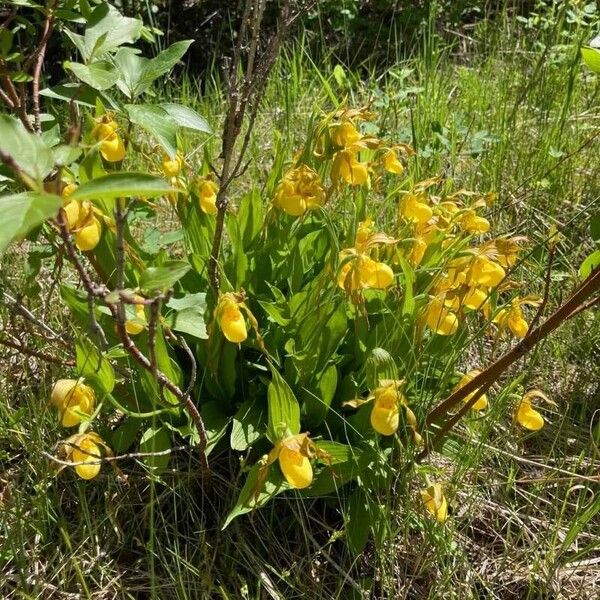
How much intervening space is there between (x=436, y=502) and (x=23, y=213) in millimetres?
876

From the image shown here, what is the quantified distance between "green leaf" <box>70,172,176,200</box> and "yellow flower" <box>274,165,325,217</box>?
0.73 m

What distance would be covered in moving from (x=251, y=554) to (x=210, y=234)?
2.01ft

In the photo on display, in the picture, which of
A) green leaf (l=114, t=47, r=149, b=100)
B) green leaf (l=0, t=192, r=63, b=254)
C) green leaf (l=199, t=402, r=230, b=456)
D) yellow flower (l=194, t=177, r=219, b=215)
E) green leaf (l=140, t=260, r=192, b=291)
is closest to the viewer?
green leaf (l=0, t=192, r=63, b=254)

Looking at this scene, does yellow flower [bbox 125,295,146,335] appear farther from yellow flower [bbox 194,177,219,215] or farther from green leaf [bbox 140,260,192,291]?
yellow flower [bbox 194,177,219,215]

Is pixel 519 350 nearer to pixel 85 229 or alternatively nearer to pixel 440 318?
pixel 440 318

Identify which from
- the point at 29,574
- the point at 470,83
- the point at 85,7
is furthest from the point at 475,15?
the point at 29,574

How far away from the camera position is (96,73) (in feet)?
3.36

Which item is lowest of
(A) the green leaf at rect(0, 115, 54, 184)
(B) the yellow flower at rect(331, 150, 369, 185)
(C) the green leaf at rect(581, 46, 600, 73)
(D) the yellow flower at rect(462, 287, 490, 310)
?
(D) the yellow flower at rect(462, 287, 490, 310)

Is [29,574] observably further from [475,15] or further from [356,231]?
[475,15]

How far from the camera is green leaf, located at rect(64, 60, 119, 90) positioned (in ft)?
3.30

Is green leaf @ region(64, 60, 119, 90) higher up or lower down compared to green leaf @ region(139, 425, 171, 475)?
higher up

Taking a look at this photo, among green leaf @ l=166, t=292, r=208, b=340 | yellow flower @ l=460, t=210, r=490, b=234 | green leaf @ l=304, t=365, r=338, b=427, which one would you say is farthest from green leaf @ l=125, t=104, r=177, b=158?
yellow flower @ l=460, t=210, r=490, b=234

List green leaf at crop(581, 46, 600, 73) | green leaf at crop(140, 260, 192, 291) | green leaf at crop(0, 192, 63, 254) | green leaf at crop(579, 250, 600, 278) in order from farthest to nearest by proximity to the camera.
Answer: green leaf at crop(579, 250, 600, 278), green leaf at crop(581, 46, 600, 73), green leaf at crop(140, 260, 192, 291), green leaf at crop(0, 192, 63, 254)

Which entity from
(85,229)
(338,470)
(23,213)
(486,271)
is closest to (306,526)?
(338,470)
